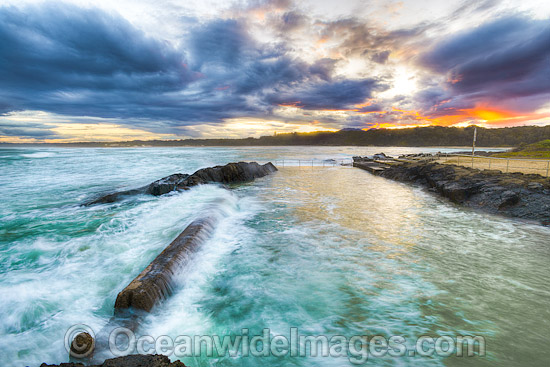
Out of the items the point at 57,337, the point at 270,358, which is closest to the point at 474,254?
the point at 270,358

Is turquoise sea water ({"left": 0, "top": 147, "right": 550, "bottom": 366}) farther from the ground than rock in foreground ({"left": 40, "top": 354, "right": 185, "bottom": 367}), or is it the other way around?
rock in foreground ({"left": 40, "top": 354, "right": 185, "bottom": 367})

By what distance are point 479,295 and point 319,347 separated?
8.98ft

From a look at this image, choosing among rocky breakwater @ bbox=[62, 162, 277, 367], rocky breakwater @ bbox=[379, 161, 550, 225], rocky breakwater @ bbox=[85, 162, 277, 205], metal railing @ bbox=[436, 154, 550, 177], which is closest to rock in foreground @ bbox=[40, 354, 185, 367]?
rocky breakwater @ bbox=[62, 162, 277, 367]

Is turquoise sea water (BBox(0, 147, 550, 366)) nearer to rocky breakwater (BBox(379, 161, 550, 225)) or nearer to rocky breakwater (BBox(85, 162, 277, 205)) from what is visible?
rocky breakwater (BBox(379, 161, 550, 225))

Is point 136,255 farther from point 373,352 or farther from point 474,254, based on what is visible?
point 474,254

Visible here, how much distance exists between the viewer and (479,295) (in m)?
3.62

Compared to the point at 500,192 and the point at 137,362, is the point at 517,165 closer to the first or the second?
the point at 500,192

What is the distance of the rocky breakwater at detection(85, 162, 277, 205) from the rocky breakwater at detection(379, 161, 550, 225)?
37.6 ft

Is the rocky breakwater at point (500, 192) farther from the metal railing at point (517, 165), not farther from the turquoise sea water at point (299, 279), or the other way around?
the metal railing at point (517, 165)

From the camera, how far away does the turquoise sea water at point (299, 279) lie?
9.58 feet

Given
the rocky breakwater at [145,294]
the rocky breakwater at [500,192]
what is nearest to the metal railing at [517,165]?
the rocky breakwater at [500,192]

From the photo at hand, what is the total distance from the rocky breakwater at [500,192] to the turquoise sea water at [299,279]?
91 cm

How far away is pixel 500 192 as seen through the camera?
28.0 ft

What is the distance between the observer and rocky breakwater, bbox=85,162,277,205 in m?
10.8
